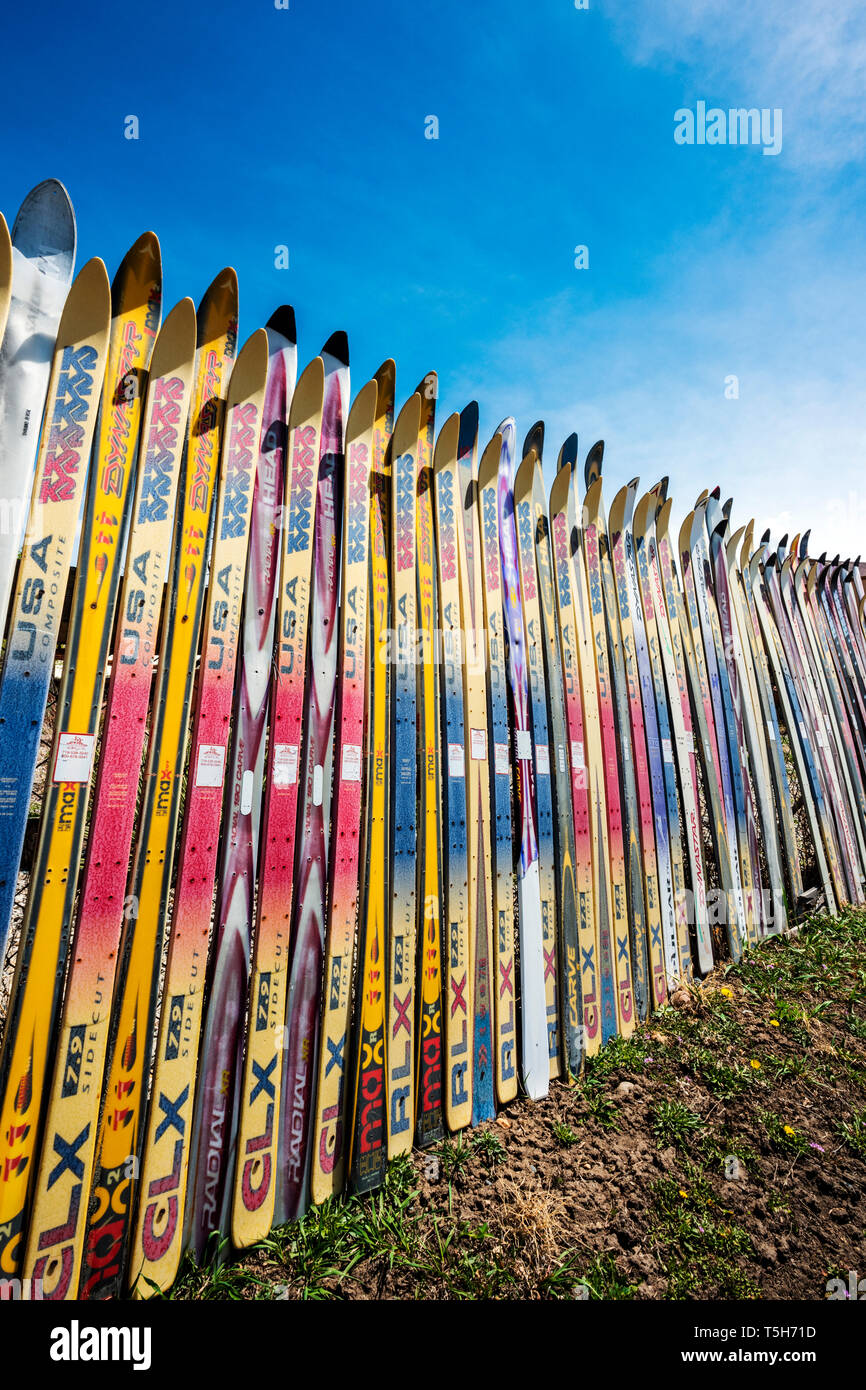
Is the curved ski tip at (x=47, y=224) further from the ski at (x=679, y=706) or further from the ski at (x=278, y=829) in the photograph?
the ski at (x=679, y=706)

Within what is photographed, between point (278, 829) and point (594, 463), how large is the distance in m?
3.00

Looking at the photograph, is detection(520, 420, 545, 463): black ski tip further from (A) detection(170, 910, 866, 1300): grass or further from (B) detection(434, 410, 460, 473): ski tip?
(A) detection(170, 910, 866, 1300): grass

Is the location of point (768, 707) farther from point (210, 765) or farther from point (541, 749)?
point (210, 765)

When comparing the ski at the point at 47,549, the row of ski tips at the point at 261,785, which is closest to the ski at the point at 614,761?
the row of ski tips at the point at 261,785

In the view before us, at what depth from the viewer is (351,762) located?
2189 millimetres

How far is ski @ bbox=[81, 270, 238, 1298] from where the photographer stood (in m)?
1.62

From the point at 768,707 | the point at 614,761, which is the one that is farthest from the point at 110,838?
the point at 768,707

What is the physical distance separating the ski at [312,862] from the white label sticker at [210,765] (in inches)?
11.2

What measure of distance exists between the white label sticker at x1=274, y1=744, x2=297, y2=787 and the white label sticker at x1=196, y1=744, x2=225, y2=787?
175 millimetres

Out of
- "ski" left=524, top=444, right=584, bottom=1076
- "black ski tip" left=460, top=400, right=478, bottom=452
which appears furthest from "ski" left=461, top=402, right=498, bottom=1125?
"ski" left=524, top=444, right=584, bottom=1076

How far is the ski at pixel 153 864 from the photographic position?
1.62m

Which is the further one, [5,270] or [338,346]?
[338,346]

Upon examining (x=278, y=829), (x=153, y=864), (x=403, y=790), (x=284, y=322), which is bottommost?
(x=153, y=864)
